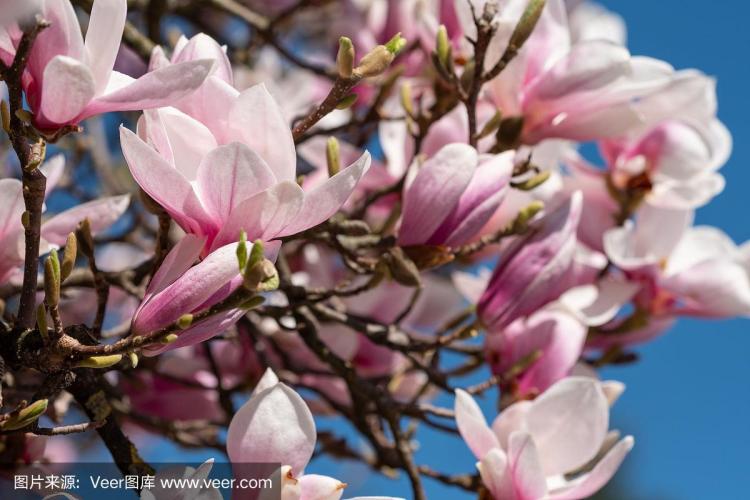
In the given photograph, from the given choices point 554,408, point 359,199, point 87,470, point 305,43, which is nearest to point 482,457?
point 554,408

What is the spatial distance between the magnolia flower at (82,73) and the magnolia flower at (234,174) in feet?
0.10

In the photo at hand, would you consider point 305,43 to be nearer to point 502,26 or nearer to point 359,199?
point 359,199

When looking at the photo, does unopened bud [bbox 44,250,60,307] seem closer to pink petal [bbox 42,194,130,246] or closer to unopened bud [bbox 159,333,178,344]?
unopened bud [bbox 159,333,178,344]

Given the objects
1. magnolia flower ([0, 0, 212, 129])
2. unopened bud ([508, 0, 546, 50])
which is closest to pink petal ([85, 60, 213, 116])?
magnolia flower ([0, 0, 212, 129])

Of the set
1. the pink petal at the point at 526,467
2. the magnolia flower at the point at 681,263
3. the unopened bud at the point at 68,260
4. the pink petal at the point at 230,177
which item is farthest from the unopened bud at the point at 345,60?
the magnolia flower at the point at 681,263

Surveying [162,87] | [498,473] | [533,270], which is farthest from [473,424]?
[162,87]

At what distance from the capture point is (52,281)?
22.8 inches

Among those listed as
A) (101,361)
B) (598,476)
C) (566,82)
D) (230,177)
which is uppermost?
(566,82)

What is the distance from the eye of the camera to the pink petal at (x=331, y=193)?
61 centimetres

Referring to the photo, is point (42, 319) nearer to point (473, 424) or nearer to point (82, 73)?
point (82, 73)

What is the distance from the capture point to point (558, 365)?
962mm

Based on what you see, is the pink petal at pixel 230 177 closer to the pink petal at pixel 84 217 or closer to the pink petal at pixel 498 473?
the pink petal at pixel 84 217

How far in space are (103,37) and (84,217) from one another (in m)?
0.22

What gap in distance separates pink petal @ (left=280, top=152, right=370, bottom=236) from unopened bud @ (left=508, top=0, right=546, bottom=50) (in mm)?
281
